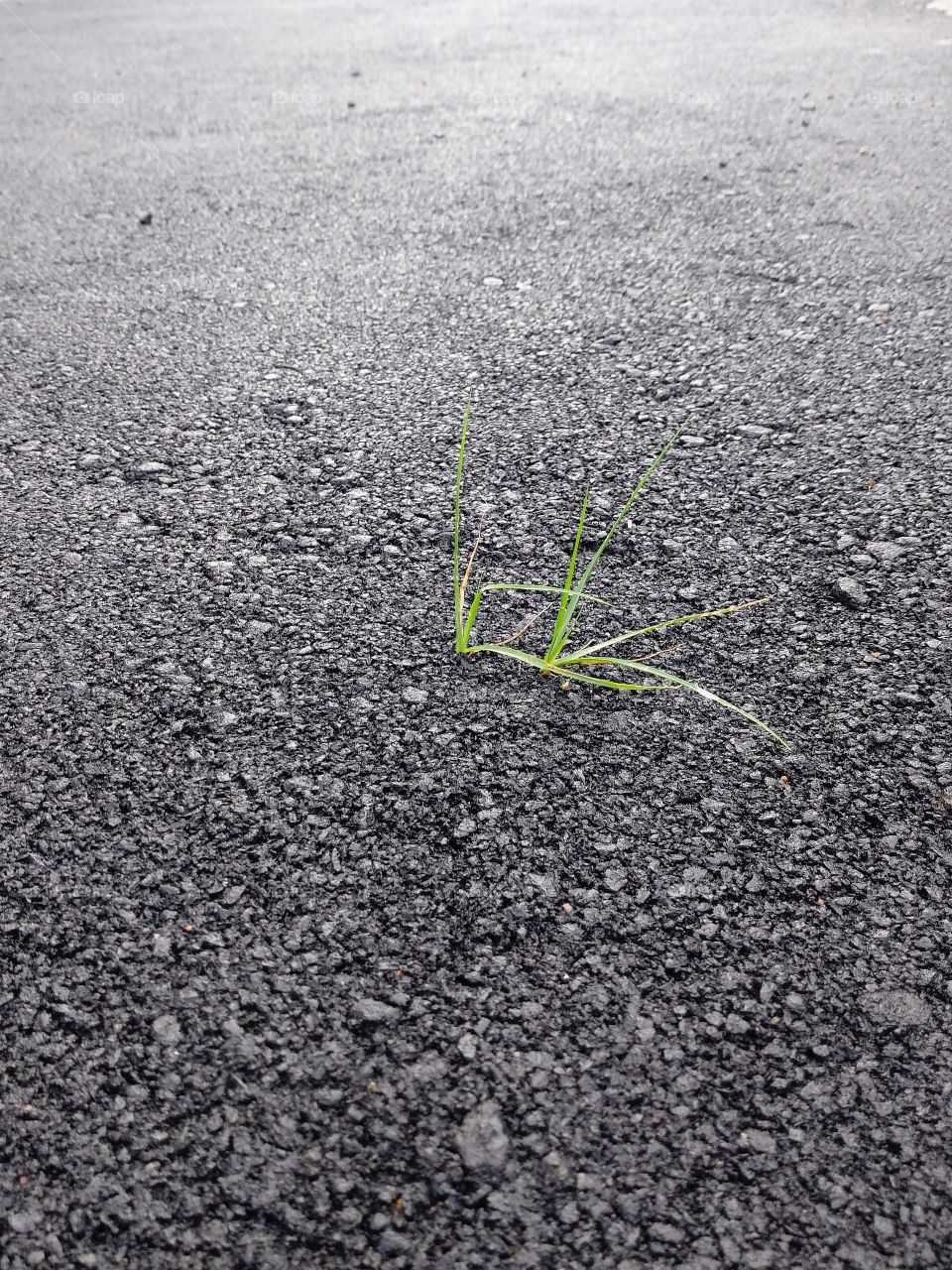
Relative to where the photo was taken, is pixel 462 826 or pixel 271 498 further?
pixel 271 498

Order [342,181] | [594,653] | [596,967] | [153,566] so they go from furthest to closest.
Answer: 1. [342,181]
2. [153,566]
3. [594,653]
4. [596,967]

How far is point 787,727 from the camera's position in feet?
5.65

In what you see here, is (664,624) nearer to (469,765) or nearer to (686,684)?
(686,684)

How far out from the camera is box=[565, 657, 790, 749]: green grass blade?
1.67m

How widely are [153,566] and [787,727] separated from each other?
150 cm

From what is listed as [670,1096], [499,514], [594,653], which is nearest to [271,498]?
[499,514]

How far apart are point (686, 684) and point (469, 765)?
0.43 metres

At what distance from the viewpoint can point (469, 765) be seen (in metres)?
1.67

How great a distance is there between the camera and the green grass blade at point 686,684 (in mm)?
1673

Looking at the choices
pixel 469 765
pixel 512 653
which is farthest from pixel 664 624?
pixel 469 765

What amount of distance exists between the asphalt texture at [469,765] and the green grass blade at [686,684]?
0.03 metres

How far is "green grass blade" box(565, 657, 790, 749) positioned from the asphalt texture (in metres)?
0.03

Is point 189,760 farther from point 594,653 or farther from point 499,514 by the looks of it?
point 499,514

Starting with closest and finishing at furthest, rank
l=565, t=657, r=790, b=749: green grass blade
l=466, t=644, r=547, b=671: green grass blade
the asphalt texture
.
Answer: the asphalt texture < l=565, t=657, r=790, b=749: green grass blade < l=466, t=644, r=547, b=671: green grass blade
